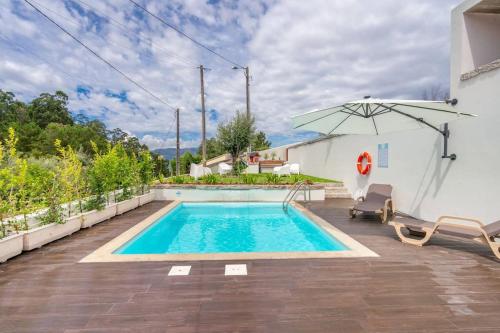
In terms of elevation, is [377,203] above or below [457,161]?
below

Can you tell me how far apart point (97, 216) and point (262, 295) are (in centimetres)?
505

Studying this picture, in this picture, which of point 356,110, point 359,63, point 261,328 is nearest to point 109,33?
point 356,110

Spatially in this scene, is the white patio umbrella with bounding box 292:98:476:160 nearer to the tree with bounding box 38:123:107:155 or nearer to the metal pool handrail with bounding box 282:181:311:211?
the metal pool handrail with bounding box 282:181:311:211

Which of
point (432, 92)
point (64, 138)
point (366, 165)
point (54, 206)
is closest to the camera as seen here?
point (54, 206)

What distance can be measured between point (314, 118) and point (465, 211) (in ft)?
11.2

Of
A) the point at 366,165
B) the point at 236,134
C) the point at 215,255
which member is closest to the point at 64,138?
the point at 236,134

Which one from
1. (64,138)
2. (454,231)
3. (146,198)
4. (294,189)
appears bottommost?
(454,231)

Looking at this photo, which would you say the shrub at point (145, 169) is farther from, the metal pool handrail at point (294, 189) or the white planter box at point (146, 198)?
the metal pool handrail at point (294, 189)

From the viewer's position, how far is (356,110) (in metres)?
5.75

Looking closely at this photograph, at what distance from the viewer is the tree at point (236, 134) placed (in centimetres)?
1694

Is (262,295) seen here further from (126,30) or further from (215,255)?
(126,30)

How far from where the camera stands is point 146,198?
9.79m

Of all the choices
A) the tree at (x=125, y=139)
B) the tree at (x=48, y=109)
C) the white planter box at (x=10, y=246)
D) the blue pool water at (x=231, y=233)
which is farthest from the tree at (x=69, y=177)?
the tree at (x=48, y=109)

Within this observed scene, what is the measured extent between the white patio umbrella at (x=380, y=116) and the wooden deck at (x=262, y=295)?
7.87 ft
